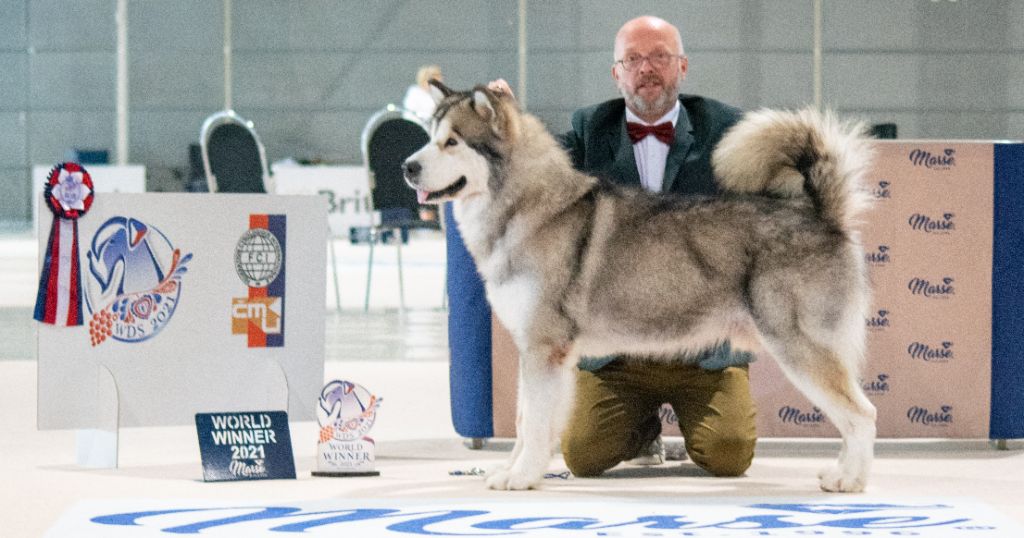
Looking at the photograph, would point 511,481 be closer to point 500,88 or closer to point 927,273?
point 500,88

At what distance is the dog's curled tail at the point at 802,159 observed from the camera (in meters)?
3.61

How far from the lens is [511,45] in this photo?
715 inches

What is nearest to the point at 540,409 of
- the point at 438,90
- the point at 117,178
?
the point at 438,90

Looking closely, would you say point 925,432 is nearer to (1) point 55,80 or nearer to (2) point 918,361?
(2) point 918,361

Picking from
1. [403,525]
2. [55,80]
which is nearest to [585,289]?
[403,525]

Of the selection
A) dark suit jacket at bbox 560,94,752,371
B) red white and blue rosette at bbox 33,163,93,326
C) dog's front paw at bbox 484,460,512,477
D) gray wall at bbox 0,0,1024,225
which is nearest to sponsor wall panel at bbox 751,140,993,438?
dark suit jacket at bbox 560,94,752,371

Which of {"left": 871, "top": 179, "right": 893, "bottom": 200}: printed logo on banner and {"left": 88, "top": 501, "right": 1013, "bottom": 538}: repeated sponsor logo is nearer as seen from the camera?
{"left": 88, "top": 501, "right": 1013, "bottom": 538}: repeated sponsor logo

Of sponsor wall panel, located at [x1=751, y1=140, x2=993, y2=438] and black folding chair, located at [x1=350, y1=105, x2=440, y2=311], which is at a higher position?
black folding chair, located at [x1=350, y1=105, x2=440, y2=311]

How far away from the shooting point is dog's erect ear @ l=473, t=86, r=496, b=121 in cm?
349

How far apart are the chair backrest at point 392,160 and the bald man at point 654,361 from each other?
445 cm

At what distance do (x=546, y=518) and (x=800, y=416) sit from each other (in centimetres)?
155

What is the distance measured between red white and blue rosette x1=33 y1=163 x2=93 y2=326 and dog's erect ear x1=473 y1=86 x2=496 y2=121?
1202 millimetres

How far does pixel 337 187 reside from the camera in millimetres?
13859

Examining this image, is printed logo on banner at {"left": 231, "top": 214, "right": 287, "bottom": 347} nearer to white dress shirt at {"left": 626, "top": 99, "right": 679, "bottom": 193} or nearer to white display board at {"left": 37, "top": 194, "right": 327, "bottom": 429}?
white display board at {"left": 37, "top": 194, "right": 327, "bottom": 429}
